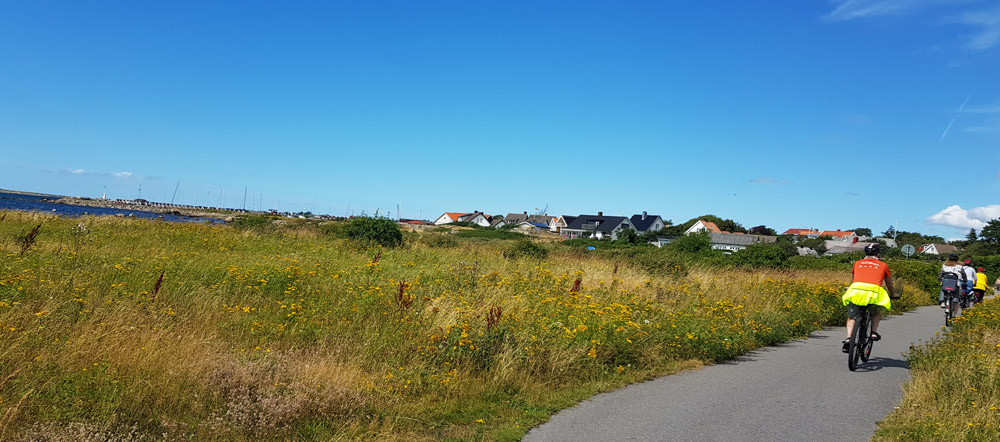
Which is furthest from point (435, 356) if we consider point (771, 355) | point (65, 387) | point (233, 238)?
point (233, 238)

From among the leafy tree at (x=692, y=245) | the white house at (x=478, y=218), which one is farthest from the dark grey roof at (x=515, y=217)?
the leafy tree at (x=692, y=245)

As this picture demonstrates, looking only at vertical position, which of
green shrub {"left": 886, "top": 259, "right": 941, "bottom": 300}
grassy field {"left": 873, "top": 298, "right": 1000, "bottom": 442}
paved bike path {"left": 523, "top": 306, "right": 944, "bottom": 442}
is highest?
green shrub {"left": 886, "top": 259, "right": 941, "bottom": 300}

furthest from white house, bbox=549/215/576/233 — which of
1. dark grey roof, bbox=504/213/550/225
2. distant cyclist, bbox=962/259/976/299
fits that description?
distant cyclist, bbox=962/259/976/299

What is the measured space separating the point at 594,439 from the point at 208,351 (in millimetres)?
3750

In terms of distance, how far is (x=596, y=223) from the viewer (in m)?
119

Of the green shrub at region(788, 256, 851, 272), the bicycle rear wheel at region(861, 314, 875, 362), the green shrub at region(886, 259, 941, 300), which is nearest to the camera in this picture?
the bicycle rear wheel at region(861, 314, 875, 362)

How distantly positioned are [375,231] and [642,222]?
97889mm

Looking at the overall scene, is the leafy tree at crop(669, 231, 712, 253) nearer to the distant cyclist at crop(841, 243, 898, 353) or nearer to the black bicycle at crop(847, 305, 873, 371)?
the black bicycle at crop(847, 305, 873, 371)

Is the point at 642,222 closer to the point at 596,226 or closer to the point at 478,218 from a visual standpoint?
the point at 596,226

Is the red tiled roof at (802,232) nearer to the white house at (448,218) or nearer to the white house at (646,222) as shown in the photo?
the white house at (646,222)

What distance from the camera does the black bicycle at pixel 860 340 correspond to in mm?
9031

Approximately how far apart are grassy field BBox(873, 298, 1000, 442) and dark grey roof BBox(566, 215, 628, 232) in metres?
105

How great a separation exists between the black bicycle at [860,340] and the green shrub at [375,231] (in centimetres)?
1728

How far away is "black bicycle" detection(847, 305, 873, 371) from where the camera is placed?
29.6 feet
